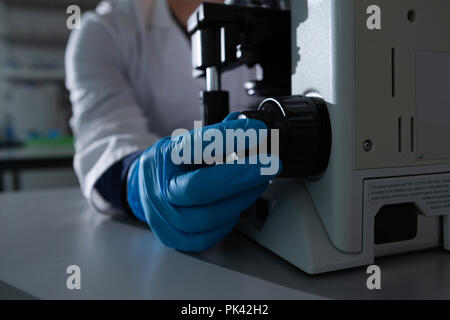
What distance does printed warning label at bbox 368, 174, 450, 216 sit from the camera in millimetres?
382

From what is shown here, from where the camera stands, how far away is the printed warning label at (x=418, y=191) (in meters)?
0.38

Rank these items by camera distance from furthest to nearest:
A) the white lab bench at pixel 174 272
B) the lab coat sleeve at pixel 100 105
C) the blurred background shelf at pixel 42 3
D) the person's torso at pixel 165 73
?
1. the blurred background shelf at pixel 42 3
2. the person's torso at pixel 165 73
3. the lab coat sleeve at pixel 100 105
4. the white lab bench at pixel 174 272

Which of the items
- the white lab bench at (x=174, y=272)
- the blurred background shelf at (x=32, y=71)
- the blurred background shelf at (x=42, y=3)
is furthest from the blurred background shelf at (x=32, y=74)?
the white lab bench at (x=174, y=272)

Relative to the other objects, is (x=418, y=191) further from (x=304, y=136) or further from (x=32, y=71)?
(x=32, y=71)

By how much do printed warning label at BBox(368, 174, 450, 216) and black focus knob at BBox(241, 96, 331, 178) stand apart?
0.22ft

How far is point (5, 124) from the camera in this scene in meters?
3.07

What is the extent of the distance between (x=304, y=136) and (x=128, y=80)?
2.36ft

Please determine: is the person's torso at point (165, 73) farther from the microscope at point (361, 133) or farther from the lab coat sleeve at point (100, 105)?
the microscope at point (361, 133)

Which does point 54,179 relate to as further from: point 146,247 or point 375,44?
point 375,44

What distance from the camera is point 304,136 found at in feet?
1.22

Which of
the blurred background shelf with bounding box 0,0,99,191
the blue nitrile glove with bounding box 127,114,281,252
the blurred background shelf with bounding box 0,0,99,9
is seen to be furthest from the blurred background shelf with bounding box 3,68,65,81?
the blue nitrile glove with bounding box 127,114,281,252

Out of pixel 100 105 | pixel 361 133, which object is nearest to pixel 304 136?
pixel 361 133

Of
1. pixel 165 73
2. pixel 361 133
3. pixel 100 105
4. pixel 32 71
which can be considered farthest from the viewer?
pixel 32 71

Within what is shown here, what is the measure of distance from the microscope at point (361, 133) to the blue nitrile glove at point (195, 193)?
0.04m
